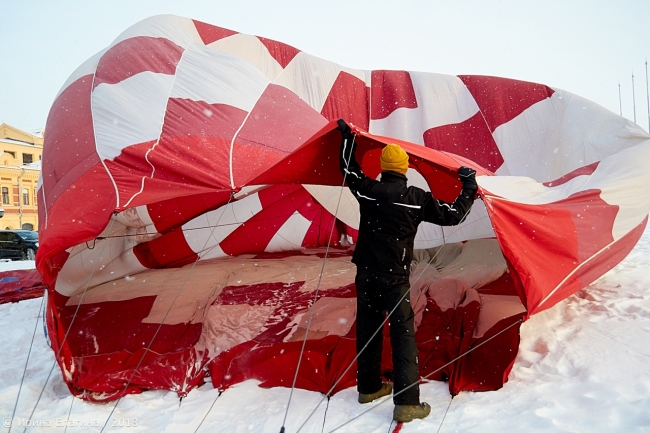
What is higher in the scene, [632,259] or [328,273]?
[632,259]

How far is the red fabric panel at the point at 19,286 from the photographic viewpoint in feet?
14.9

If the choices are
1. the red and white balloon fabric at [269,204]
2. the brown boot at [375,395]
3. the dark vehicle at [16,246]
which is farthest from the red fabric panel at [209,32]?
the dark vehicle at [16,246]

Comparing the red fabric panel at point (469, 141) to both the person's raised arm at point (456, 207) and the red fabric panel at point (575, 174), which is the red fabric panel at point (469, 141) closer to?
the red fabric panel at point (575, 174)

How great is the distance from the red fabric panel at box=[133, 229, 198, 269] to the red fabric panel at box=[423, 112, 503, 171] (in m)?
2.37

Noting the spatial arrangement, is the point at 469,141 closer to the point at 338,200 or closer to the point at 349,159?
the point at 338,200

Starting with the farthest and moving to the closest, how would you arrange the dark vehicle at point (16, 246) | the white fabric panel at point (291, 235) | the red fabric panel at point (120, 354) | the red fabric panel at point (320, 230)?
the dark vehicle at point (16, 246), the red fabric panel at point (320, 230), the white fabric panel at point (291, 235), the red fabric panel at point (120, 354)

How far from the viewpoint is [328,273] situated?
12.9 feet

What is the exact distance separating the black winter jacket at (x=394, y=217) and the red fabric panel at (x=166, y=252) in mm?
2691

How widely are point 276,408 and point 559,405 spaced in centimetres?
111

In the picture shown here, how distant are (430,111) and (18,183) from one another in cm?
1905

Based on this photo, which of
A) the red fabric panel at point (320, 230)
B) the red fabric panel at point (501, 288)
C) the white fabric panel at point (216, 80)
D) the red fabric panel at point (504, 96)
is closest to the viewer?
the red fabric panel at point (501, 288)

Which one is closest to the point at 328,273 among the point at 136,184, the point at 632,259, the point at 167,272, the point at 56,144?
the point at 167,272

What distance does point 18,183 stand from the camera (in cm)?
1900

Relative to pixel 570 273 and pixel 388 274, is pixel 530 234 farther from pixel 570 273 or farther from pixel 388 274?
pixel 388 274
